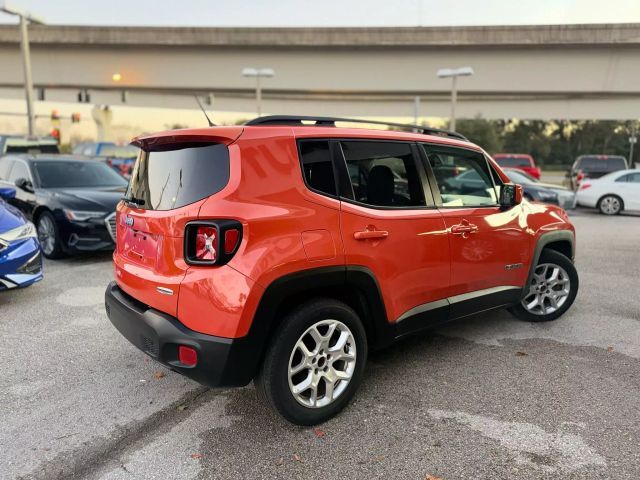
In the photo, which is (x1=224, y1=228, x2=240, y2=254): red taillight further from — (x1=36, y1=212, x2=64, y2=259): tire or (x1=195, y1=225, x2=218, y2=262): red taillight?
(x1=36, y1=212, x2=64, y2=259): tire

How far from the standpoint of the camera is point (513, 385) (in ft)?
11.7

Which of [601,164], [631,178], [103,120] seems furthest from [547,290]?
[103,120]

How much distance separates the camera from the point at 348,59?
30.1 metres

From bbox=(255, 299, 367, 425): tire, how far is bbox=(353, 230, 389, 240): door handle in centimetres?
42

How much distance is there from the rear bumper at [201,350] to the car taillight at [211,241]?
392mm

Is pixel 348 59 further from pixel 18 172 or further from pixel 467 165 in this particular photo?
pixel 467 165

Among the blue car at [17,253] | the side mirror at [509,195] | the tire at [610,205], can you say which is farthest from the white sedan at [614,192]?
the blue car at [17,253]

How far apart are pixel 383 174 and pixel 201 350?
→ 168cm

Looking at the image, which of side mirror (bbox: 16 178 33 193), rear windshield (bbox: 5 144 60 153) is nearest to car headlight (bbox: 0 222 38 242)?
side mirror (bbox: 16 178 33 193)

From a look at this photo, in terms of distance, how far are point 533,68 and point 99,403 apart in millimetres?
30848

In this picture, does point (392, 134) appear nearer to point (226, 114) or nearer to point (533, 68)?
point (533, 68)

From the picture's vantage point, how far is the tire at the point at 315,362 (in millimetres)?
2826

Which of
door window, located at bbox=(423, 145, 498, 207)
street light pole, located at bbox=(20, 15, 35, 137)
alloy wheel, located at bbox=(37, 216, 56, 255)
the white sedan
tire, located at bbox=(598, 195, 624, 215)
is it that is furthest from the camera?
street light pole, located at bbox=(20, 15, 35, 137)

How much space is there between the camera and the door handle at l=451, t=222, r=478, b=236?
3688 mm
